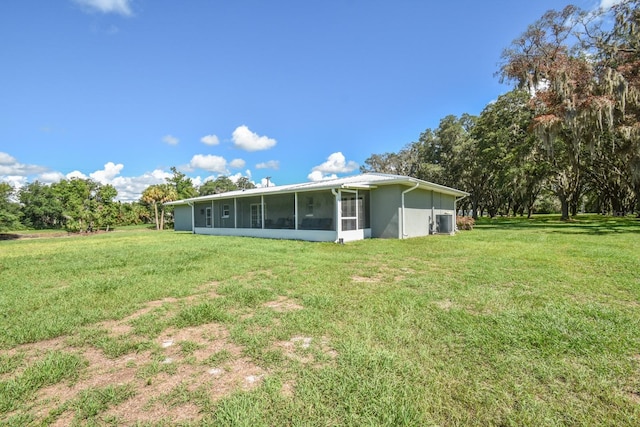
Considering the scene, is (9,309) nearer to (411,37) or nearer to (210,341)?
(210,341)

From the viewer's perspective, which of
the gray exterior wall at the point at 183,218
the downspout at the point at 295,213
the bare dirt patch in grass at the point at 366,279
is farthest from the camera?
the gray exterior wall at the point at 183,218

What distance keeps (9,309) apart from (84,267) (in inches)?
126

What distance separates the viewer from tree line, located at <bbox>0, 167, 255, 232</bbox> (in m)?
21.5

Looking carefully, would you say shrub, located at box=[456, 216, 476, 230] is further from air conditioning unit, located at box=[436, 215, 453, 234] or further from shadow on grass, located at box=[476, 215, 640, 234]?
air conditioning unit, located at box=[436, 215, 453, 234]

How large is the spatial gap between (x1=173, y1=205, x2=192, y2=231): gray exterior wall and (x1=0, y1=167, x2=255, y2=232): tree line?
3.06m

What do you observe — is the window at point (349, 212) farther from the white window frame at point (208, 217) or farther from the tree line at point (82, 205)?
the tree line at point (82, 205)

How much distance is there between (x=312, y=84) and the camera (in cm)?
1622

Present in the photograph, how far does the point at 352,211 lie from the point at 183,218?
16.3 meters

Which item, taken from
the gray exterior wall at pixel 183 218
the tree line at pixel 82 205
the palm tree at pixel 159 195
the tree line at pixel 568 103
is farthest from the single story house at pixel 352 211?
the palm tree at pixel 159 195

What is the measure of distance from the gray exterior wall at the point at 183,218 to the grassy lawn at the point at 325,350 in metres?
17.7

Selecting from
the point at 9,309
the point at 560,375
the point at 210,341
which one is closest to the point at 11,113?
the point at 9,309

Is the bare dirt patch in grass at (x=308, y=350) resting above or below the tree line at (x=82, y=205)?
below

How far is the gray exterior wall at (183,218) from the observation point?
73.6ft

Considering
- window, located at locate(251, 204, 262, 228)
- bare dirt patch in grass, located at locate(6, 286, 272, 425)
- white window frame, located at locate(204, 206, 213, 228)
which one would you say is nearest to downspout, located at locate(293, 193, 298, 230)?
window, located at locate(251, 204, 262, 228)
